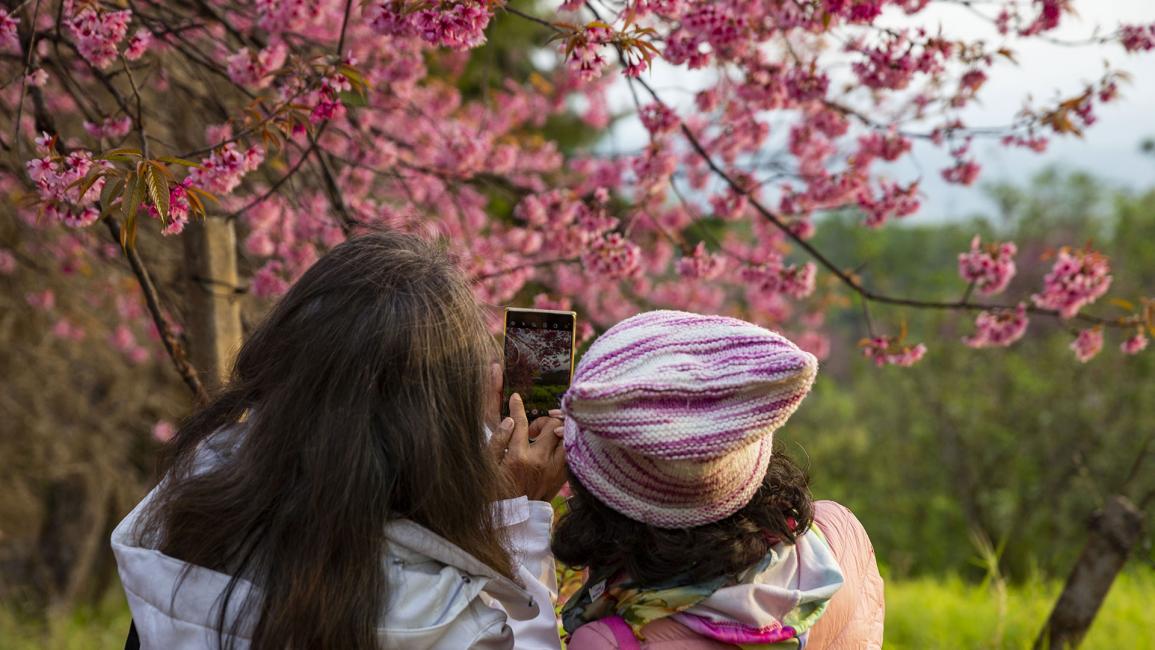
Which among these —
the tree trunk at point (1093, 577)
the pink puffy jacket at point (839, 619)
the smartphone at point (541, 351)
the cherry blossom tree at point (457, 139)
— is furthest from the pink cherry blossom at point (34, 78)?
the tree trunk at point (1093, 577)

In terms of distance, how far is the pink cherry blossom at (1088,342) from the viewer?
2799 millimetres

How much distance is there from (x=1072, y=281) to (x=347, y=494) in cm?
235

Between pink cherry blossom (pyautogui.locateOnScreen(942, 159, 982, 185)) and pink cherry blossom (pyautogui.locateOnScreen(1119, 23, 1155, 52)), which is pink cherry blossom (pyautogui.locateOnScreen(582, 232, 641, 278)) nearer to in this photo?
pink cherry blossom (pyautogui.locateOnScreen(942, 159, 982, 185))

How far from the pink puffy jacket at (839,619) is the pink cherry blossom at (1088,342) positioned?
6.05ft

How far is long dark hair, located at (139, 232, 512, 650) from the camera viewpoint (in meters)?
1.02

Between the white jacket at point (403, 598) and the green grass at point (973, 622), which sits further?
the green grass at point (973, 622)

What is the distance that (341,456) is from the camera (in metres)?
1.04

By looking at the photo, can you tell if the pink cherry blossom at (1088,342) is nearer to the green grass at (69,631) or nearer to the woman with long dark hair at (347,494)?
the woman with long dark hair at (347,494)

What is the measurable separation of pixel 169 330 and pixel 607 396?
1.36 meters

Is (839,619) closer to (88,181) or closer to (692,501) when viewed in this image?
(692,501)

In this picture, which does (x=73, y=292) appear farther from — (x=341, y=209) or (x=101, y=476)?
(x=341, y=209)

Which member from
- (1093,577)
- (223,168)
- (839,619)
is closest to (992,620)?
(1093,577)

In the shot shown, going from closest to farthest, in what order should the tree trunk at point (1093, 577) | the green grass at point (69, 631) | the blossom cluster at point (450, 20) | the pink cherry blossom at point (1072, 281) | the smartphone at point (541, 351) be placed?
the smartphone at point (541, 351), the blossom cluster at point (450, 20), the tree trunk at point (1093, 577), the pink cherry blossom at point (1072, 281), the green grass at point (69, 631)

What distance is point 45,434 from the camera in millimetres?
5227
